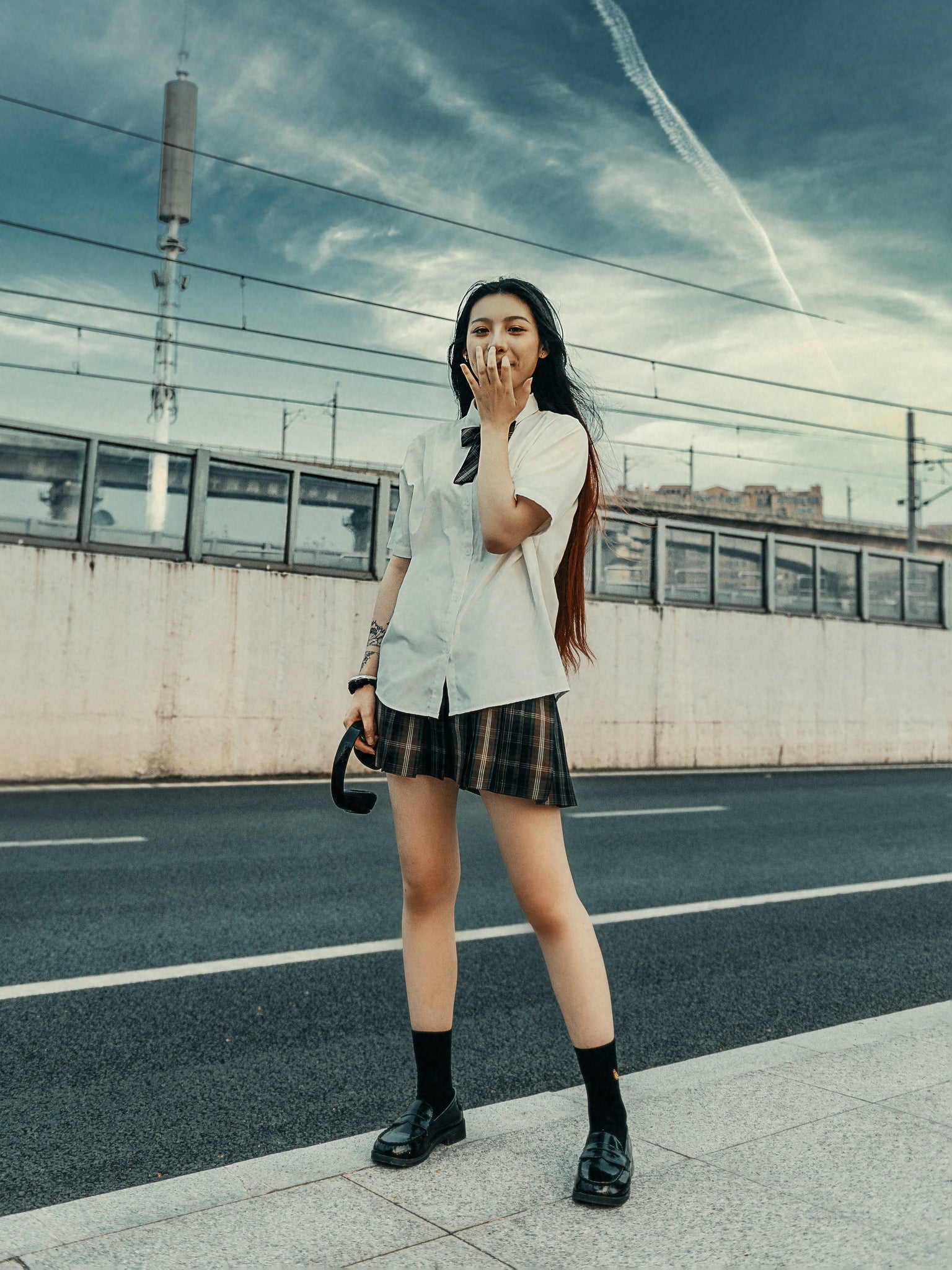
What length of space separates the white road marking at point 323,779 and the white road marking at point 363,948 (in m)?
6.59

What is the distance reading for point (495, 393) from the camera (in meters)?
2.09

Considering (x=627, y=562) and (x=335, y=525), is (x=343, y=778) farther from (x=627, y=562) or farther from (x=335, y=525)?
(x=627, y=562)

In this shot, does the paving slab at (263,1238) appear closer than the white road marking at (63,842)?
Yes

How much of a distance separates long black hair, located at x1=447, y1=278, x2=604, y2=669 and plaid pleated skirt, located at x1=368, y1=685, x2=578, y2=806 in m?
0.27

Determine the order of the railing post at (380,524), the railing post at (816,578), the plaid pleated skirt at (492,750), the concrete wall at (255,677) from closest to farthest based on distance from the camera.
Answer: the plaid pleated skirt at (492,750) < the concrete wall at (255,677) < the railing post at (380,524) < the railing post at (816,578)

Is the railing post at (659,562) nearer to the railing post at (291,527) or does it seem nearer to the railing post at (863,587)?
the railing post at (863,587)

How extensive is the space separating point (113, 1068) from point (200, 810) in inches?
243

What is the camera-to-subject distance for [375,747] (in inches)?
88.7

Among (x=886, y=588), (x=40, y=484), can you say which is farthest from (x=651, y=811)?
(x=886, y=588)

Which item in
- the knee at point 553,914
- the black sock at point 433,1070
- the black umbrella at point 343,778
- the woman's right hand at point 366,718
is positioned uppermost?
the woman's right hand at point 366,718

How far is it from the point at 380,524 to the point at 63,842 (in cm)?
705

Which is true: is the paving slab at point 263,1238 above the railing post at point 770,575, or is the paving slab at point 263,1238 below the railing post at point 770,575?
below

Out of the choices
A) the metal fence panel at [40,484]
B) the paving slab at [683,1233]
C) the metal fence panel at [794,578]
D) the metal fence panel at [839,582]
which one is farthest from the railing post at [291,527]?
the paving slab at [683,1233]

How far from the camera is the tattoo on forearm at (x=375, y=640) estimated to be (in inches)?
94.2
